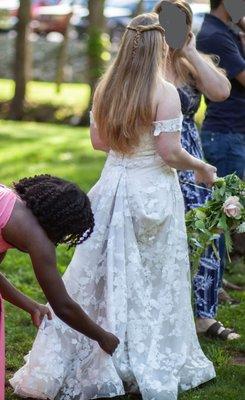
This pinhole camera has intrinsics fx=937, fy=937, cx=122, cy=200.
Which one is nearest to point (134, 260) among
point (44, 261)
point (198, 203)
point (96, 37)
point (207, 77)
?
point (44, 261)

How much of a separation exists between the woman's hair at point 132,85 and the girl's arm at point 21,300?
0.90 meters

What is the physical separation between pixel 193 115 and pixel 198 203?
52 centimetres

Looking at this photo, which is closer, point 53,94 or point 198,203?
point 198,203

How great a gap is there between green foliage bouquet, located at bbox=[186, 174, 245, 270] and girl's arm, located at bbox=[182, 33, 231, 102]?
27.6 inches

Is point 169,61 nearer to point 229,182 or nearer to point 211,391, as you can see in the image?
point 229,182

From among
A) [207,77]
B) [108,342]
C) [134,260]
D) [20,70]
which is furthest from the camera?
[20,70]

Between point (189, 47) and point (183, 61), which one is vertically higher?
point (189, 47)

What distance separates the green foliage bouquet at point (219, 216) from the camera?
453cm

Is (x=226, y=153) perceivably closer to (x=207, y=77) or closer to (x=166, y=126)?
(x=207, y=77)

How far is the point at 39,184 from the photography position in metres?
3.98

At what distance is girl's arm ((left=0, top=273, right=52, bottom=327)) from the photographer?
4184 mm

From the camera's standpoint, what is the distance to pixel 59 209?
3881mm

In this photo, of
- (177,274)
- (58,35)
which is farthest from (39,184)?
(58,35)

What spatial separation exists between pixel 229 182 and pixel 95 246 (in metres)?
0.74
